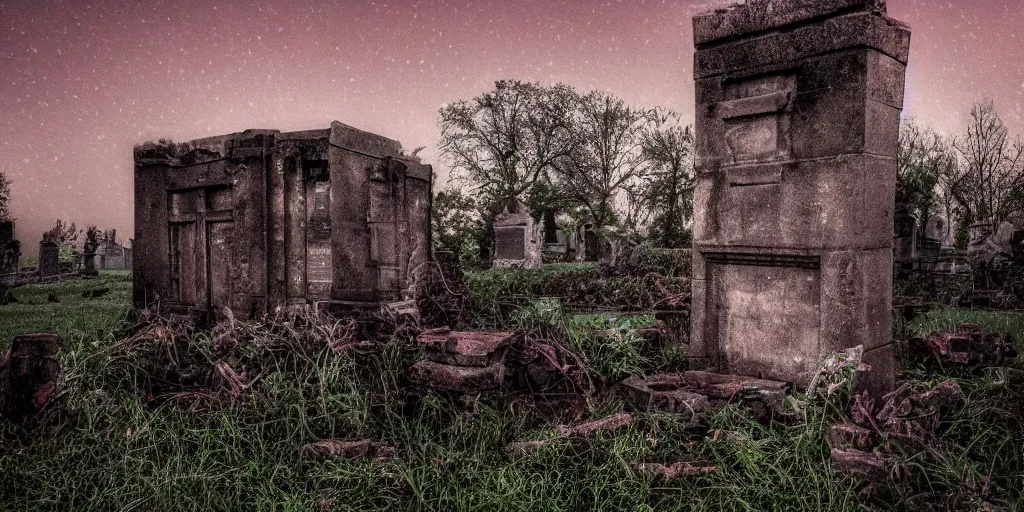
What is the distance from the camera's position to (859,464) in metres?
2.83

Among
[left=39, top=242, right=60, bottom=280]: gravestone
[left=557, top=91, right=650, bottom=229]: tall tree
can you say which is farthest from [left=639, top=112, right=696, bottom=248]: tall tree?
[left=39, top=242, right=60, bottom=280]: gravestone

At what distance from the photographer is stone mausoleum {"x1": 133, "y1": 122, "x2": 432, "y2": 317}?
21.8 ft

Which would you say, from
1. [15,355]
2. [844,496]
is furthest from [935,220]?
[15,355]

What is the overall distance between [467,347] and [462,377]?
0.73ft

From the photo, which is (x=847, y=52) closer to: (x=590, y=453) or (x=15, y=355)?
(x=590, y=453)

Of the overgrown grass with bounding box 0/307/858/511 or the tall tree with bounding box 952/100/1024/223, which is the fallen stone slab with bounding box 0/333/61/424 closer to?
the overgrown grass with bounding box 0/307/858/511

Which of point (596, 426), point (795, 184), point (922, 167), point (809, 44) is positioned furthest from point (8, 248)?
point (922, 167)

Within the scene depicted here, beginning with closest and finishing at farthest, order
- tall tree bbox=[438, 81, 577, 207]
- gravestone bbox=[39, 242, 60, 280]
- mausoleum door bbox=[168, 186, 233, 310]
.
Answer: mausoleum door bbox=[168, 186, 233, 310]
gravestone bbox=[39, 242, 60, 280]
tall tree bbox=[438, 81, 577, 207]

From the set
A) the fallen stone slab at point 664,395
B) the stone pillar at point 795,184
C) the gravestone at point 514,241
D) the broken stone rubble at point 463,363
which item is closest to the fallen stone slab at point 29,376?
the broken stone rubble at point 463,363

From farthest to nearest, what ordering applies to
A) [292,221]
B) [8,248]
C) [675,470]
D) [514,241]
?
[514,241]
[8,248]
[292,221]
[675,470]

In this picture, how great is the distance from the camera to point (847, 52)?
3.51 m

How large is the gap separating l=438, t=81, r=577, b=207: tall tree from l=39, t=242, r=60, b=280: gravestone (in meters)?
16.2

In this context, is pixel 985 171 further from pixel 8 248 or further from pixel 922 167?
pixel 8 248

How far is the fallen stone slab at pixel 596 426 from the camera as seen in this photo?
11.5 ft
